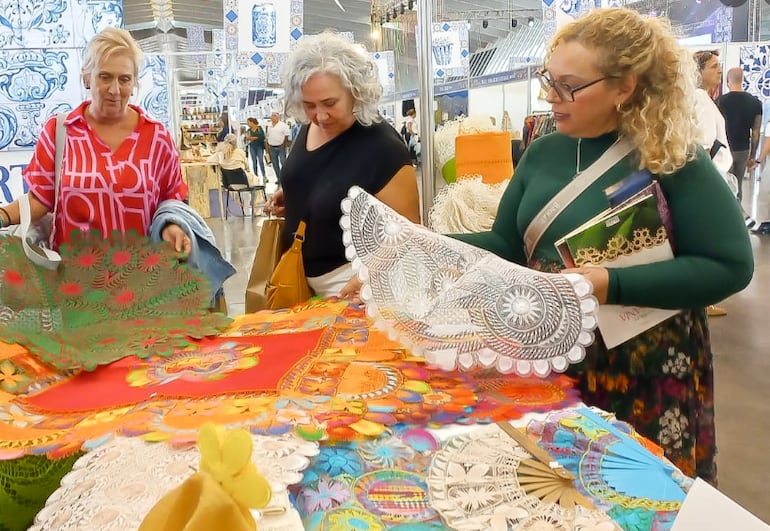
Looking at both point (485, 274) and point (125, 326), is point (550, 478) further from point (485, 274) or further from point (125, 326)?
point (125, 326)

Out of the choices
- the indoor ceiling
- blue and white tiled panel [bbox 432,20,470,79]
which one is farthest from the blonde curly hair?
the indoor ceiling

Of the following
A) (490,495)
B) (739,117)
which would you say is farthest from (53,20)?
(739,117)

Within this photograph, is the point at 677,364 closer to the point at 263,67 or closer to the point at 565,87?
the point at 565,87

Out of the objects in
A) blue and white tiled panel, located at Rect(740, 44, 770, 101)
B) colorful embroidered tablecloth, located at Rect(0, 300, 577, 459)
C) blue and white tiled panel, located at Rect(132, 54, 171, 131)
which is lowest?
colorful embroidered tablecloth, located at Rect(0, 300, 577, 459)

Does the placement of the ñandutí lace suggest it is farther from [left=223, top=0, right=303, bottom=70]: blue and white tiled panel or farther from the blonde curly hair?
[left=223, top=0, right=303, bottom=70]: blue and white tiled panel

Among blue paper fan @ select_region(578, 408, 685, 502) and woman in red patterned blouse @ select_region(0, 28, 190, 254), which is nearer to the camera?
blue paper fan @ select_region(578, 408, 685, 502)

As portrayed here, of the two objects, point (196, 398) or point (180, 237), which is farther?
point (180, 237)

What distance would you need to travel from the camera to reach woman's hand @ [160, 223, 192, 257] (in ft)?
5.73

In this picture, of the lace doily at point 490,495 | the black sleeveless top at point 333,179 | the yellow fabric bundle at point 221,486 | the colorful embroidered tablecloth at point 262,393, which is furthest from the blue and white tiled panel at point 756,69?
the yellow fabric bundle at point 221,486

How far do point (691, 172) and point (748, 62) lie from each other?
7.16m

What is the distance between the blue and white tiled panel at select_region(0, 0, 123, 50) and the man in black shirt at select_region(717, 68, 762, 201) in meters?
6.05

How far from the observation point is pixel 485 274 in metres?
1.11

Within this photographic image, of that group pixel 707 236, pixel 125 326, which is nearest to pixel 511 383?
pixel 707 236

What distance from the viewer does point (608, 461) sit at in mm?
865
